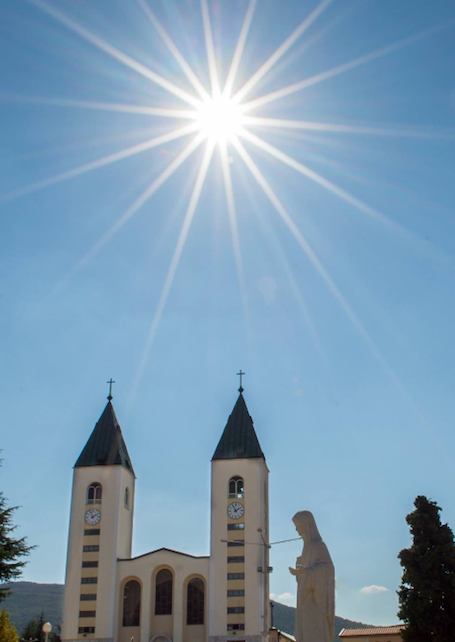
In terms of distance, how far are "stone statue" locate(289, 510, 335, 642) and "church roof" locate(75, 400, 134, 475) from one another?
144 ft

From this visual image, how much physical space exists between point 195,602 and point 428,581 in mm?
19798

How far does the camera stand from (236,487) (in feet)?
167

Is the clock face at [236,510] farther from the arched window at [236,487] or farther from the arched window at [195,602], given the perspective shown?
the arched window at [195,602]

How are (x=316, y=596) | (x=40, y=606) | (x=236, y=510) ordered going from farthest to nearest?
(x=40, y=606)
(x=236, y=510)
(x=316, y=596)

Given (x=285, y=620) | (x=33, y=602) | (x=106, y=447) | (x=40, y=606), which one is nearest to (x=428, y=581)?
(x=106, y=447)

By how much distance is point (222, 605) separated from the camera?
157 feet

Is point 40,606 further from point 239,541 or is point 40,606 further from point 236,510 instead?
point 239,541

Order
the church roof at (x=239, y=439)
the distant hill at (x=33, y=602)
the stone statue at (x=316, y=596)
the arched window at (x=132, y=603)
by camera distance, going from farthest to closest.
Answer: the distant hill at (x=33, y=602)
the church roof at (x=239, y=439)
the arched window at (x=132, y=603)
the stone statue at (x=316, y=596)

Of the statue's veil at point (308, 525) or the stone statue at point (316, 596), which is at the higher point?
the statue's veil at point (308, 525)

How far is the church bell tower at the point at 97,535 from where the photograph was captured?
48.4 meters

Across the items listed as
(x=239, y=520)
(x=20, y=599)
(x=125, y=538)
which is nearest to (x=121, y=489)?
(x=125, y=538)

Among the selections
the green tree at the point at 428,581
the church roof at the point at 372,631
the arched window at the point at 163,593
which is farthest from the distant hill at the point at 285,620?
the green tree at the point at 428,581

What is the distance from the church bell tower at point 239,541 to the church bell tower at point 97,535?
6691 mm

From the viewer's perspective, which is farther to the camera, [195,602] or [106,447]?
[106,447]
